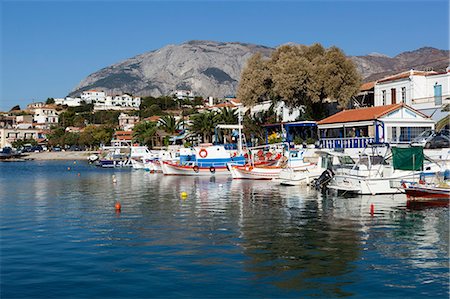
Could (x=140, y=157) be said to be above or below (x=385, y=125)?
below

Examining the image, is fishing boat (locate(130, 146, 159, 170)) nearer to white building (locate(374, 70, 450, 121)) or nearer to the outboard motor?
white building (locate(374, 70, 450, 121))

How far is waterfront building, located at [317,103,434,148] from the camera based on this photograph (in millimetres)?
47228

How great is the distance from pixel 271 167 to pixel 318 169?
8.19 m

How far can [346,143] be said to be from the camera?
5081 centimetres

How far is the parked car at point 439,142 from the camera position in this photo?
42438mm

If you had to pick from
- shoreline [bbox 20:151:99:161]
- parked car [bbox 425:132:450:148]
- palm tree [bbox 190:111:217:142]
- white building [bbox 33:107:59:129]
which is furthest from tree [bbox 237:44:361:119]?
white building [bbox 33:107:59:129]

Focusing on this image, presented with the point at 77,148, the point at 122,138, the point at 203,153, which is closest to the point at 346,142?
the point at 203,153

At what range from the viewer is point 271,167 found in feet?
153

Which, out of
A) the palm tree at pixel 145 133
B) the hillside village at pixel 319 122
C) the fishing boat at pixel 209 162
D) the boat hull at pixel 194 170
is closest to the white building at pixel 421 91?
the hillside village at pixel 319 122

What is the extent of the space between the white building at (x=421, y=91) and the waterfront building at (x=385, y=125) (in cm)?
177

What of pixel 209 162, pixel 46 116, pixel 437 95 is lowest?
pixel 209 162

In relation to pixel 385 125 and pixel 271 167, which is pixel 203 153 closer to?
pixel 271 167

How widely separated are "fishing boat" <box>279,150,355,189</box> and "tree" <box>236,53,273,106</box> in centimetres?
2701

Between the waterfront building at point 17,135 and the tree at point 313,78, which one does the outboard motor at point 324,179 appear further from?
the waterfront building at point 17,135
